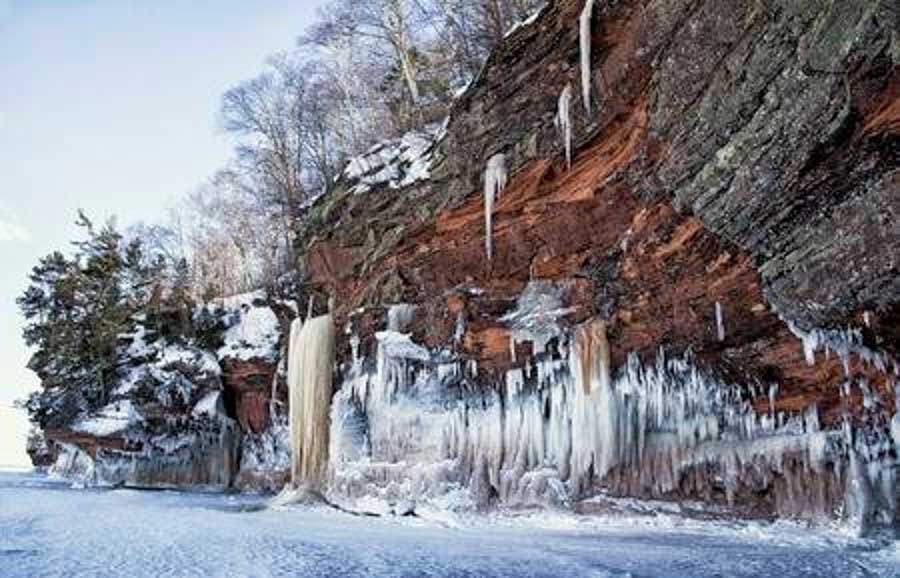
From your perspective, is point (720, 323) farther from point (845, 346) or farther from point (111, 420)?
point (111, 420)

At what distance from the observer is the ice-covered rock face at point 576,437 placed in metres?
7.48

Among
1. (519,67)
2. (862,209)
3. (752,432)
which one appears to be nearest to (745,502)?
(752,432)

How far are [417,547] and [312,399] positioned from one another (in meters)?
7.55

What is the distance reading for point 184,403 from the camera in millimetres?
17641

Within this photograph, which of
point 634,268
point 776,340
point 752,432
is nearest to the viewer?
point 776,340

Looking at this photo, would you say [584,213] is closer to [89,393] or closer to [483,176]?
[483,176]

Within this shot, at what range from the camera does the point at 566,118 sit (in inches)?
348

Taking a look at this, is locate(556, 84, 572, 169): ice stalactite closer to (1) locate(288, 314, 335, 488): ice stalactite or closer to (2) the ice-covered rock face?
(2) the ice-covered rock face

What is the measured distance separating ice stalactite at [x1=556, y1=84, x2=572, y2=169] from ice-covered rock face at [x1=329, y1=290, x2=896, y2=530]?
85.3 inches

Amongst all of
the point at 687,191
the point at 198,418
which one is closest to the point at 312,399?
the point at 198,418

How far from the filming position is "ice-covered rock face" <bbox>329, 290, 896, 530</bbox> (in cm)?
748

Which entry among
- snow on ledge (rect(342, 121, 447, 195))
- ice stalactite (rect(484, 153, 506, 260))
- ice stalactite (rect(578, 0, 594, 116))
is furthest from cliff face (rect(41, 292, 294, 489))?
ice stalactite (rect(578, 0, 594, 116))

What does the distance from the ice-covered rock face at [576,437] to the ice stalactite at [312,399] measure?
20.6 inches

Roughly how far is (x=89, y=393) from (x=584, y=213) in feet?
50.3
